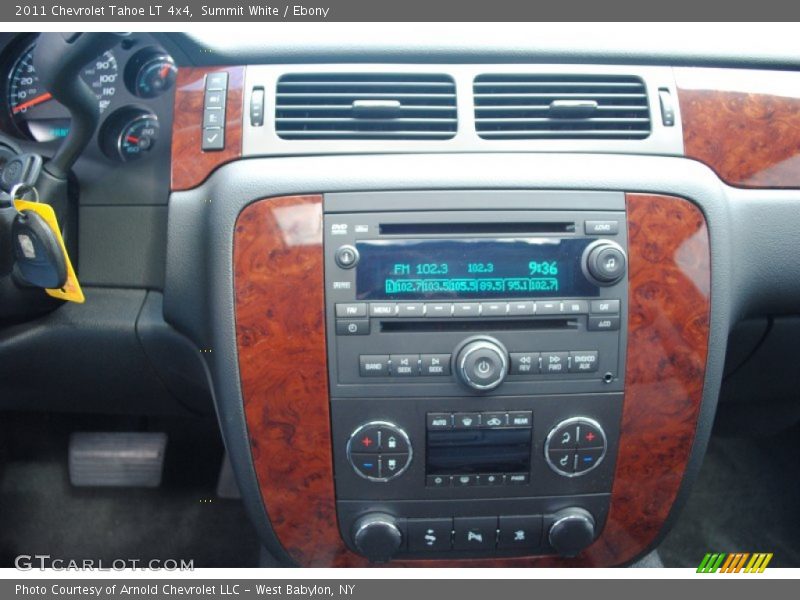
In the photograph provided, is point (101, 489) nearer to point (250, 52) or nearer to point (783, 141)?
point (250, 52)

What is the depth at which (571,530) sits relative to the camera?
1.16 metres

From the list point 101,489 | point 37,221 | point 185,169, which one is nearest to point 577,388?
point 185,169

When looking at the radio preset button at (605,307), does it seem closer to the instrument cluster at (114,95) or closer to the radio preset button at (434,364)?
the radio preset button at (434,364)

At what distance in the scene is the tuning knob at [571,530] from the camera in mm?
1160

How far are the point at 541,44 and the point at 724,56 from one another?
349 mm

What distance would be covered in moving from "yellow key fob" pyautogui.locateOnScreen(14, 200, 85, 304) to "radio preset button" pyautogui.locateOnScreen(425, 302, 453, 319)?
677mm

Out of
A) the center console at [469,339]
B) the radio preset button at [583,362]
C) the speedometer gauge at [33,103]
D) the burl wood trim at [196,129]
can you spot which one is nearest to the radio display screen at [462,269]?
the center console at [469,339]

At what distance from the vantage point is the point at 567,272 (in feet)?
3.55

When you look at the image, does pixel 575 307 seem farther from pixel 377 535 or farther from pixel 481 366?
pixel 377 535

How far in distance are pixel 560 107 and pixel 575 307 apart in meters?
0.34

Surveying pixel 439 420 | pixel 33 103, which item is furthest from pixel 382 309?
pixel 33 103

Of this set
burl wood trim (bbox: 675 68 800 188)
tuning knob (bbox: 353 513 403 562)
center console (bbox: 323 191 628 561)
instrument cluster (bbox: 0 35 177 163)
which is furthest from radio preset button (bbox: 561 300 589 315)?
instrument cluster (bbox: 0 35 177 163)

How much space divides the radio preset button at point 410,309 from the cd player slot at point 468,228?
0.12m

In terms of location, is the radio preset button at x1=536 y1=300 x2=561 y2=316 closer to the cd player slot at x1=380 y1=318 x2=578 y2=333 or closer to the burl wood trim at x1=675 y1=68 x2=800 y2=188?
the cd player slot at x1=380 y1=318 x2=578 y2=333
